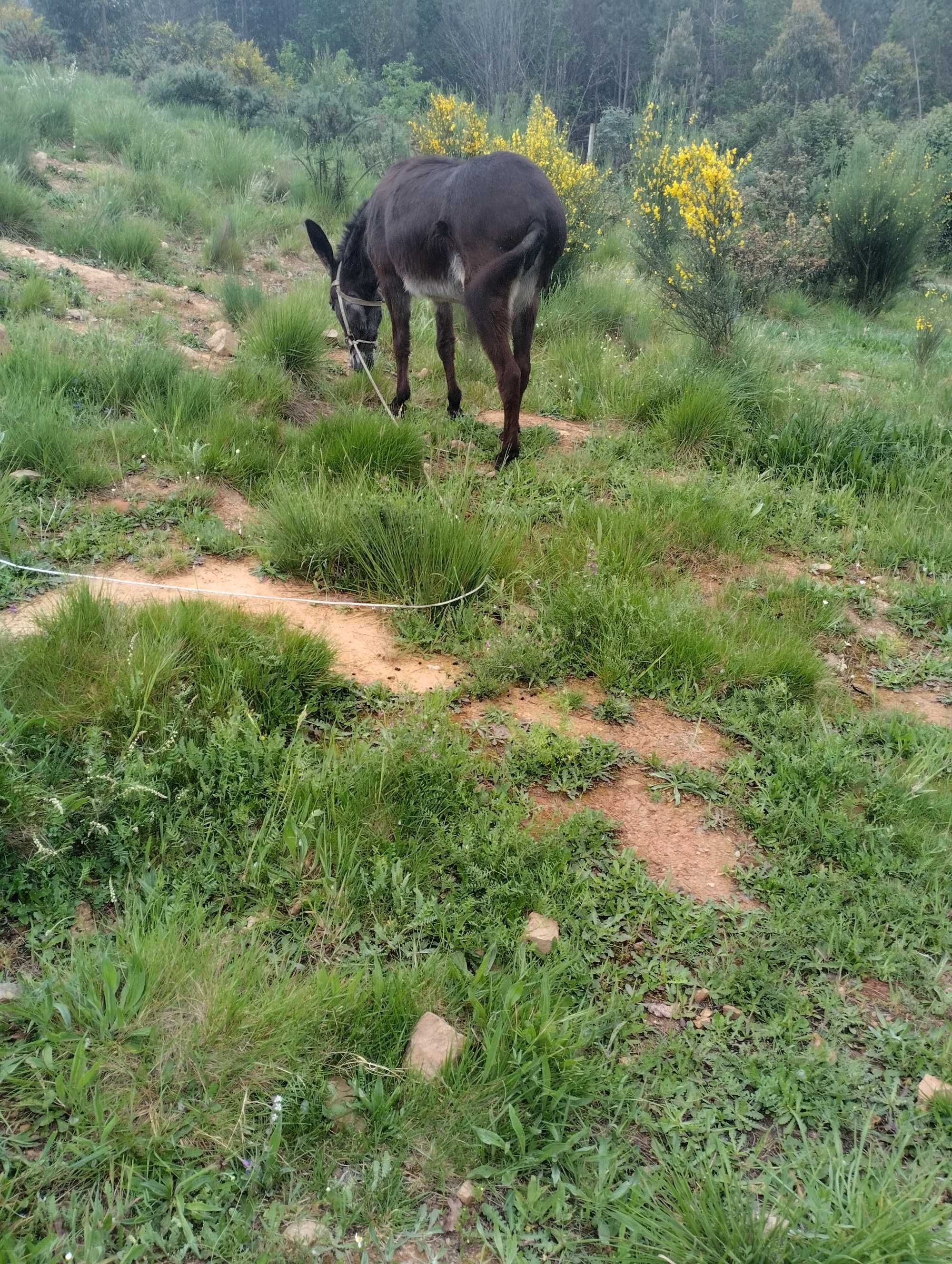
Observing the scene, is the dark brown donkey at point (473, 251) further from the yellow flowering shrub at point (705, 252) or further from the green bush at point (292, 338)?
the yellow flowering shrub at point (705, 252)

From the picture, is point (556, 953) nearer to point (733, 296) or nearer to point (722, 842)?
point (722, 842)

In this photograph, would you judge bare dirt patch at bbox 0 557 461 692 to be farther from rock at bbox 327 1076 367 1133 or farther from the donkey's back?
the donkey's back

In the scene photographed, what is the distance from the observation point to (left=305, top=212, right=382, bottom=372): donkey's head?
6586 mm

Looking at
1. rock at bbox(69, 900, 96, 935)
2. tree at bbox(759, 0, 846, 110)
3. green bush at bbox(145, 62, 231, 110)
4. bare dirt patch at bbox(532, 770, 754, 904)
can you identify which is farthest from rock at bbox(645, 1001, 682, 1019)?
Result: tree at bbox(759, 0, 846, 110)

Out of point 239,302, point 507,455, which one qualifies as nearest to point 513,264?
point 507,455

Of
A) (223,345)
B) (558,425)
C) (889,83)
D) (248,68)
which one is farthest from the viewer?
(889,83)

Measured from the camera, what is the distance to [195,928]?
2033 mm

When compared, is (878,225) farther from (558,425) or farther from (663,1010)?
(663,1010)

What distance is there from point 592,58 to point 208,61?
27.6m

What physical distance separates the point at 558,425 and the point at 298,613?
10.8 ft

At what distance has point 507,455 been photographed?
5.25 meters

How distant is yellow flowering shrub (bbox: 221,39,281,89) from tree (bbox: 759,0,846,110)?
75.6ft

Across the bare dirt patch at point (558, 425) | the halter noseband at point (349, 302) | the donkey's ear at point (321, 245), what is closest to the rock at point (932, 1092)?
the bare dirt patch at point (558, 425)

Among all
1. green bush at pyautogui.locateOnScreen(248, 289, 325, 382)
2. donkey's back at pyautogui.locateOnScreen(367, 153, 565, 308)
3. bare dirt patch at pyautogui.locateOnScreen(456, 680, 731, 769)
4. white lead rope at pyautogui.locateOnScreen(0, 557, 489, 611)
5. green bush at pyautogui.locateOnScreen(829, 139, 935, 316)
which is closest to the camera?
bare dirt patch at pyautogui.locateOnScreen(456, 680, 731, 769)
